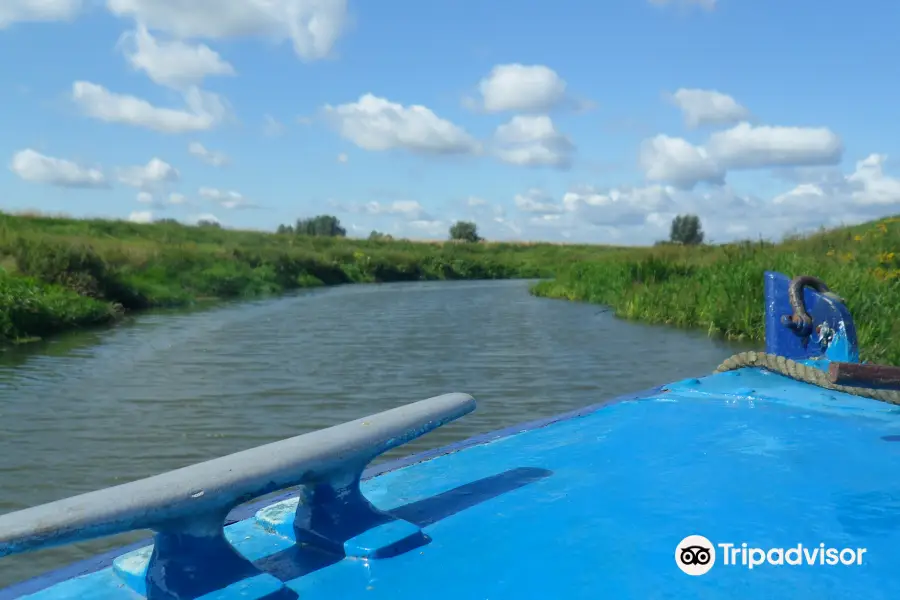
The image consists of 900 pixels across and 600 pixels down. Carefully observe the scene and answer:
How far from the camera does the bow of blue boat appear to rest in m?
1.86

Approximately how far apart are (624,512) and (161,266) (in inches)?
904

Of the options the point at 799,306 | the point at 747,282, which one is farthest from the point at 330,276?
the point at 799,306

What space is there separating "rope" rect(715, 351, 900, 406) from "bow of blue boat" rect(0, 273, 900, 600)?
0.56m

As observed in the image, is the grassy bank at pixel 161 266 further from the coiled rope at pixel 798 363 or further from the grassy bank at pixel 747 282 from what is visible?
the coiled rope at pixel 798 363

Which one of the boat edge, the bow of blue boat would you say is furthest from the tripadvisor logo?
the boat edge

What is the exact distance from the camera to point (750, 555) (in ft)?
7.06

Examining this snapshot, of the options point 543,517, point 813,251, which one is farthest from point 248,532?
point 813,251

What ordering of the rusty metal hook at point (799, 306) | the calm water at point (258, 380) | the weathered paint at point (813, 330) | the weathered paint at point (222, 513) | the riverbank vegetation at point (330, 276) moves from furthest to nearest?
the riverbank vegetation at point (330, 276) → the calm water at point (258, 380) → the rusty metal hook at point (799, 306) → the weathered paint at point (813, 330) → the weathered paint at point (222, 513)

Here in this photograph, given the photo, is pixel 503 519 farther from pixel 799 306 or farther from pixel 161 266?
pixel 161 266

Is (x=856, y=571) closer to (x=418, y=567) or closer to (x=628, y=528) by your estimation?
(x=628, y=528)

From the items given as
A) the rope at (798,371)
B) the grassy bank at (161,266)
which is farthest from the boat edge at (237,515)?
the grassy bank at (161,266)

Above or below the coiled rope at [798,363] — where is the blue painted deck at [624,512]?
below

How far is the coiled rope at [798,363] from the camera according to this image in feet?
13.1

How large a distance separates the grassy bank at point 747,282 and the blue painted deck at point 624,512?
21.6 feet
